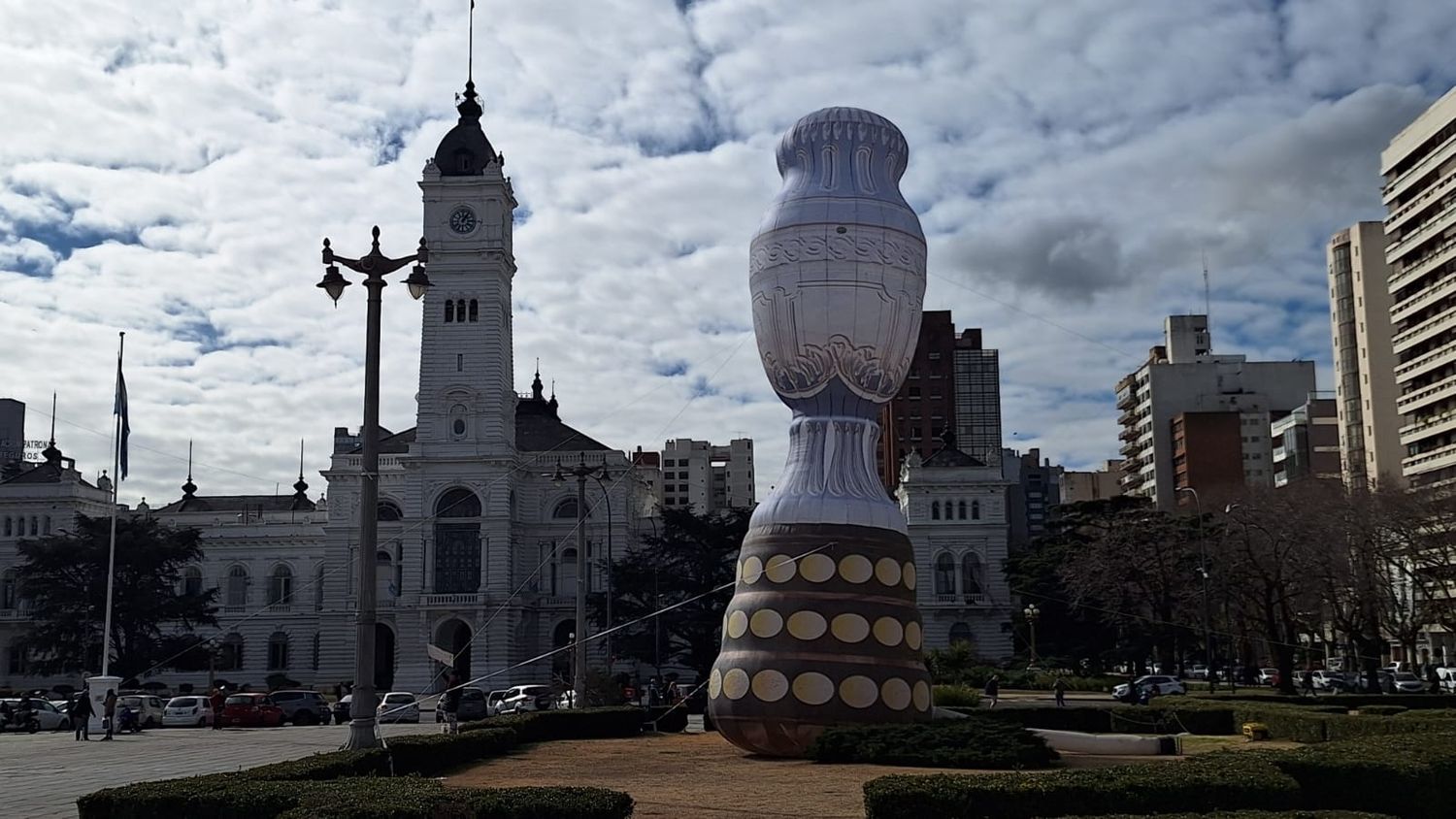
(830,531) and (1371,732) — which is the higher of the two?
(830,531)

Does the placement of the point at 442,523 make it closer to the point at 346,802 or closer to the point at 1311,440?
the point at 1311,440

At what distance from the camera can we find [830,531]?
25.5 metres

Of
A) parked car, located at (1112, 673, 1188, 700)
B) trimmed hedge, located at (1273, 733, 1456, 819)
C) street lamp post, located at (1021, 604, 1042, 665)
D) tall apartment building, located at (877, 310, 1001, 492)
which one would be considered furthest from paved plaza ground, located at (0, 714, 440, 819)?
tall apartment building, located at (877, 310, 1001, 492)

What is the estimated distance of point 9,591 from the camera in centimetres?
8569

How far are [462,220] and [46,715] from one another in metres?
37.1

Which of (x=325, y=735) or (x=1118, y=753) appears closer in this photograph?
(x=1118, y=753)

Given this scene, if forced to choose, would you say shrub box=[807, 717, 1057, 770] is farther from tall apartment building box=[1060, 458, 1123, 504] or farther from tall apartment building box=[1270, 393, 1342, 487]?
tall apartment building box=[1060, 458, 1123, 504]

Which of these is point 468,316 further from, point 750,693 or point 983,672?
point 750,693

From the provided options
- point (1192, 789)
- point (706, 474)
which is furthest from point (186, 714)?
point (706, 474)

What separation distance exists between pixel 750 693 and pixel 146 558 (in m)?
54.7

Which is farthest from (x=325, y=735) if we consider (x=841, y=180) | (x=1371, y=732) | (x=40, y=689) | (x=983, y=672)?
(x=40, y=689)

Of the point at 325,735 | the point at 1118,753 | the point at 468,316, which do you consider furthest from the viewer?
the point at 468,316

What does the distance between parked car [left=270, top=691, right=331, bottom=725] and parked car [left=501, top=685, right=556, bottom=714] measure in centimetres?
633

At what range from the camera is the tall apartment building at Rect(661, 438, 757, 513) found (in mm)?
163875
